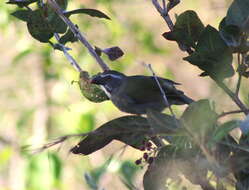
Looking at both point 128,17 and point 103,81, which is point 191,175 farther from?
point 128,17

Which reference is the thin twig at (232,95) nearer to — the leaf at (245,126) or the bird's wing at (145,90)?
the leaf at (245,126)

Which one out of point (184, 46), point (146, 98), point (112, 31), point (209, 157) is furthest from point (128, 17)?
point (209, 157)

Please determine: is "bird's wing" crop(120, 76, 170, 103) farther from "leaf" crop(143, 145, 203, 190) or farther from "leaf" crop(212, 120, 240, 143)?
"leaf" crop(212, 120, 240, 143)

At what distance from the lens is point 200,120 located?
2.89 feet

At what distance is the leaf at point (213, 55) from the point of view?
3.60 feet

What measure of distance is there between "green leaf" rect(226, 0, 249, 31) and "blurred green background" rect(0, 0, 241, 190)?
246 cm

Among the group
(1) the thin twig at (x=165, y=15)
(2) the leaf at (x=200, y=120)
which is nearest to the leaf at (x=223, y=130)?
(2) the leaf at (x=200, y=120)

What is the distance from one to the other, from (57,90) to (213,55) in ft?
11.7

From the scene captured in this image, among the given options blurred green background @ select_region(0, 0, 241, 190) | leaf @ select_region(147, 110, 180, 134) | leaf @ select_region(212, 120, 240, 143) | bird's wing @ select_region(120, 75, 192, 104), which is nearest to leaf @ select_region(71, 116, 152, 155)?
leaf @ select_region(147, 110, 180, 134)

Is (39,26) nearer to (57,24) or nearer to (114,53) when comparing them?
(57,24)

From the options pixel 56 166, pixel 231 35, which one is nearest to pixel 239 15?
pixel 231 35

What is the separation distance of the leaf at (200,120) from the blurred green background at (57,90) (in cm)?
253

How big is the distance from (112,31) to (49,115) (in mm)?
916

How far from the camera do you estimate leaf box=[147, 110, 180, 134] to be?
34.9 inches
